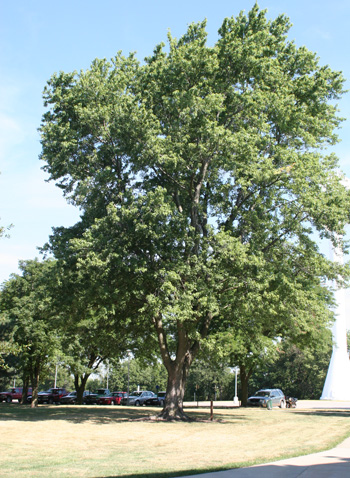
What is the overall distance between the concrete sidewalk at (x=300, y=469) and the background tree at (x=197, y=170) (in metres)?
9.55

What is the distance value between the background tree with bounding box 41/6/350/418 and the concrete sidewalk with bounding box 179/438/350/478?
955 cm

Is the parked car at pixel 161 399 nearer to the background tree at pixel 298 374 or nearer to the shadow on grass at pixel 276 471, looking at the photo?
the background tree at pixel 298 374

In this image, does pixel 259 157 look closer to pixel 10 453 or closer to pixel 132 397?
pixel 10 453

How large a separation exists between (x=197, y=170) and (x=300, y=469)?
16.6 metres

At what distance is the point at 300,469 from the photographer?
8.84 m

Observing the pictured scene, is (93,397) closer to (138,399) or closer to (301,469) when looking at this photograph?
(138,399)

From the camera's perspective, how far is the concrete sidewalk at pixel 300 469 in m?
8.29

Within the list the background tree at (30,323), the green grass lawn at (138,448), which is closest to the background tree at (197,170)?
the green grass lawn at (138,448)

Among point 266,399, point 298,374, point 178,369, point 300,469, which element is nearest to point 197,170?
point 178,369

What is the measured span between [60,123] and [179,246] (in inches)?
344

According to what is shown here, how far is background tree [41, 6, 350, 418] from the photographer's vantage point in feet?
67.3

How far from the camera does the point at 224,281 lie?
70.5ft

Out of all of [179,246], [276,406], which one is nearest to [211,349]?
[179,246]

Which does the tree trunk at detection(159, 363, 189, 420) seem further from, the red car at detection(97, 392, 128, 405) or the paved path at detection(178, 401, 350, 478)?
the red car at detection(97, 392, 128, 405)
